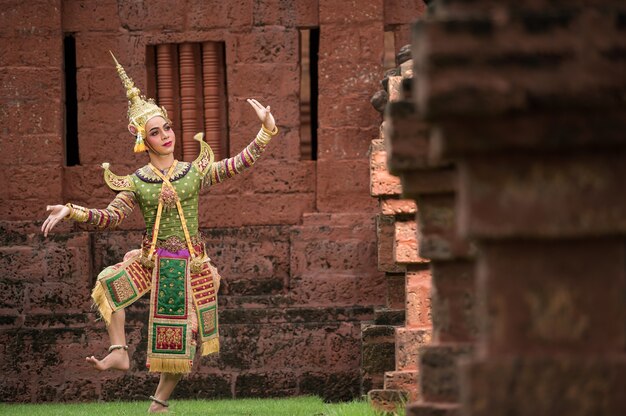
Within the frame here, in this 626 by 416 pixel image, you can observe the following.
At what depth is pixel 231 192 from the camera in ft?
41.3

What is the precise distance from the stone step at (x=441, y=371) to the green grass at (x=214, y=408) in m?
3.83

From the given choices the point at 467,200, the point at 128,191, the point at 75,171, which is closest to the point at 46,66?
the point at 75,171

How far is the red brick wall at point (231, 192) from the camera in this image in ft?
40.1

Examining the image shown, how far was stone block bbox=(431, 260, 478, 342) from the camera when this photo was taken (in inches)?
187

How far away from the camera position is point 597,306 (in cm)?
331

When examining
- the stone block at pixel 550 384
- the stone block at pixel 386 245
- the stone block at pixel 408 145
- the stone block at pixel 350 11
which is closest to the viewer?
the stone block at pixel 550 384

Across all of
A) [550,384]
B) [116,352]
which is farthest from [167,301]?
[550,384]

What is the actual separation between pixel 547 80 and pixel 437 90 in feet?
0.80

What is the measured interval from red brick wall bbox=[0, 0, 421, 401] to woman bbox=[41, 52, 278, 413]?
9.46 ft

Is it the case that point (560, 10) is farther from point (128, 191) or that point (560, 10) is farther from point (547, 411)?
point (128, 191)

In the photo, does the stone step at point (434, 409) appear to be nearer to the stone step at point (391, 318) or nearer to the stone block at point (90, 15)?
the stone step at point (391, 318)

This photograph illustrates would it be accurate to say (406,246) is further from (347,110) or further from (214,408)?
(347,110)

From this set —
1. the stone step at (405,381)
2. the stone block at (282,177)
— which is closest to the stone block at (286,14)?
the stone block at (282,177)

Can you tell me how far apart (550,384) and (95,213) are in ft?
20.2
